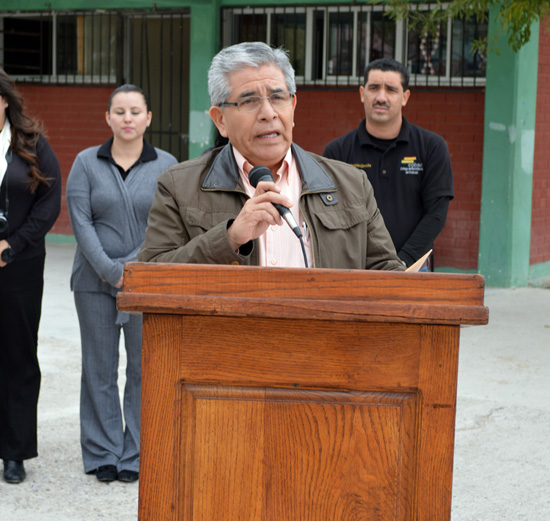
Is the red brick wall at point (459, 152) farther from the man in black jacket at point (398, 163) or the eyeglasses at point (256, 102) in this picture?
the eyeglasses at point (256, 102)

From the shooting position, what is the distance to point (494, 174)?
34.6ft

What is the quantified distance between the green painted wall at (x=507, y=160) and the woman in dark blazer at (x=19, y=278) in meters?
6.67

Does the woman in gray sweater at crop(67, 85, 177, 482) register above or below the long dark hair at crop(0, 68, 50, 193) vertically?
below

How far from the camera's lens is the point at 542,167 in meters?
11.2

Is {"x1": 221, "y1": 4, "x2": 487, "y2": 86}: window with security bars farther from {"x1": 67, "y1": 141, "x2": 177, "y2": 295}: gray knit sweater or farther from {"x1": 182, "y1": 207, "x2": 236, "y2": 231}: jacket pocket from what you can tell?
{"x1": 182, "y1": 207, "x2": 236, "y2": 231}: jacket pocket

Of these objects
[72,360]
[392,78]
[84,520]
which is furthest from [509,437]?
[72,360]

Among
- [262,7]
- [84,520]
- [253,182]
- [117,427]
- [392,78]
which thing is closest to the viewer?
[253,182]

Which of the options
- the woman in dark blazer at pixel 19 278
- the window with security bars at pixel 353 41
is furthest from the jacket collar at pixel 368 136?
the window with security bars at pixel 353 41

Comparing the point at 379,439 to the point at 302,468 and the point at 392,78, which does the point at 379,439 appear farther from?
the point at 392,78

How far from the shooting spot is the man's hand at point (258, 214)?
2.24 meters

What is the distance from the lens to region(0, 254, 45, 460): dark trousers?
4777 millimetres

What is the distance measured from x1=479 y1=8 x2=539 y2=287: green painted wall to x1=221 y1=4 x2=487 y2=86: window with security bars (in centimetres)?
52

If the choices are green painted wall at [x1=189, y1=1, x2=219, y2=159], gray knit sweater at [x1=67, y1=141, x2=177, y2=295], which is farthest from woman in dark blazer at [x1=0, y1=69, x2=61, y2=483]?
green painted wall at [x1=189, y1=1, x2=219, y2=159]

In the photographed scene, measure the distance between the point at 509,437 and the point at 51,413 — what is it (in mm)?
2734
